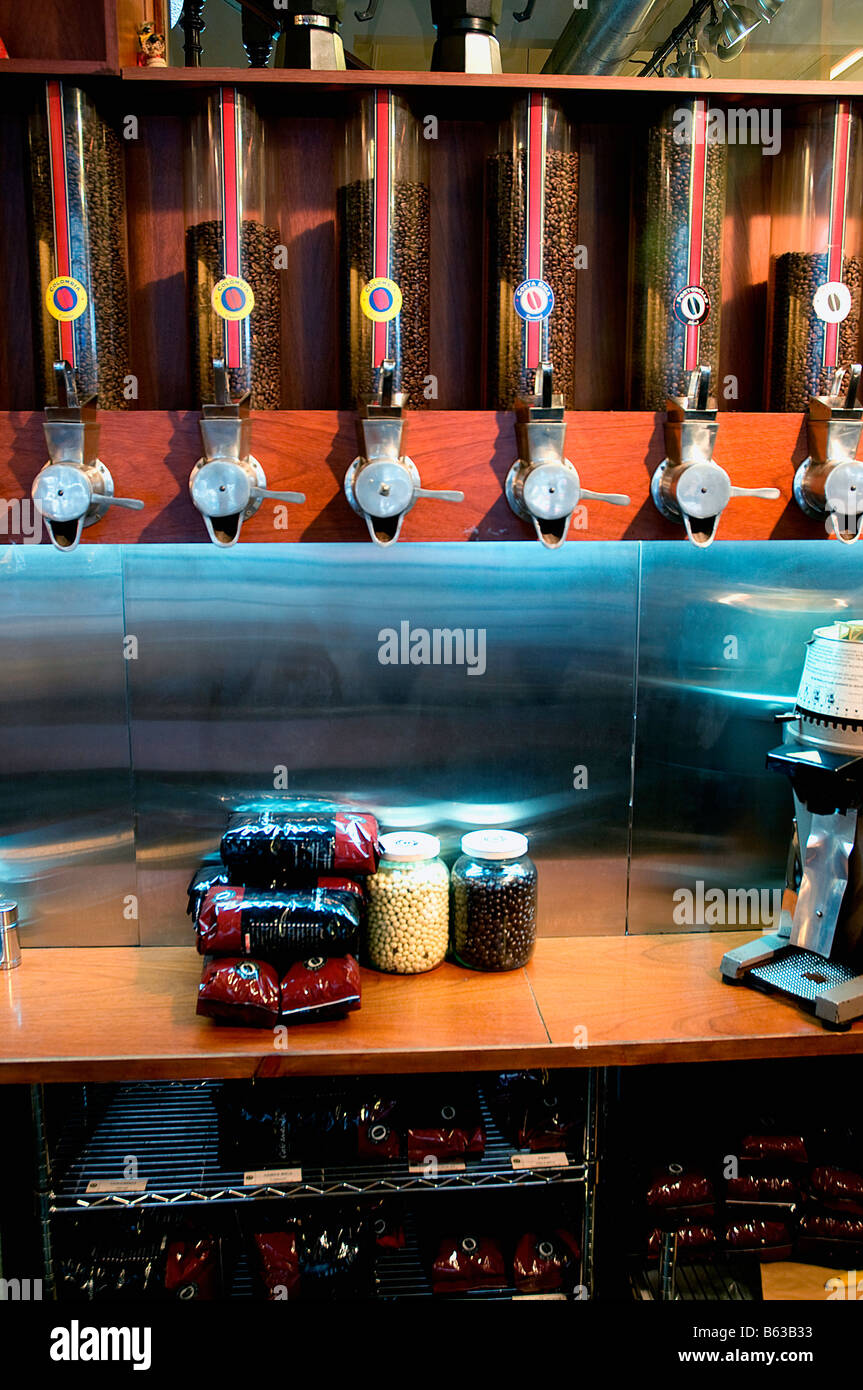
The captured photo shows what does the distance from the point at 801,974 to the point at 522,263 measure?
1.22 meters

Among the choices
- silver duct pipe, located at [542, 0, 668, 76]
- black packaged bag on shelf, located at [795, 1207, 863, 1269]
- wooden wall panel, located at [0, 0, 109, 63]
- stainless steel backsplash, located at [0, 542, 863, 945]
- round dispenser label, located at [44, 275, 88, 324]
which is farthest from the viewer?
silver duct pipe, located at [542, 0, 668, 76]

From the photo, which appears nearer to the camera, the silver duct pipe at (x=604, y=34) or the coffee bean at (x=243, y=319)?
the coffee bean at (x=243, y=319)

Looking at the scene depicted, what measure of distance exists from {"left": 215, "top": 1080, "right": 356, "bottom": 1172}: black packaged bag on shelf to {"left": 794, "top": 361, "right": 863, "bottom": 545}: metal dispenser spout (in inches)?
47.1

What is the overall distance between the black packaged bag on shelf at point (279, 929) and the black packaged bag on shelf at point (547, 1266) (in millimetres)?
586

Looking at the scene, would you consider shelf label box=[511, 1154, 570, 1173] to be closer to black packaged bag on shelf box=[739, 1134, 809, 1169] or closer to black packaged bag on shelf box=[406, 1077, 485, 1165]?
black packaged bag on shelf box=[406, 1077, 485, 1165]

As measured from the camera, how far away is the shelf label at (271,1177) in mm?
1576

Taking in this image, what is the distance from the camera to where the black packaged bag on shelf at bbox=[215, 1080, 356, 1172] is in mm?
1613

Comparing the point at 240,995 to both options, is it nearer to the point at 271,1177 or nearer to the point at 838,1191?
the point at 271,1177

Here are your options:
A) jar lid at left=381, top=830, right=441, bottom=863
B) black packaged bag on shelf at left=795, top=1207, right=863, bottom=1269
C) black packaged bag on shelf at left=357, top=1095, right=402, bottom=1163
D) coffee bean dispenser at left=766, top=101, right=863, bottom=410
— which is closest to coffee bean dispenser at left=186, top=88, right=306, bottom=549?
jar lid at left=381, top=830, right=441, bottom=863

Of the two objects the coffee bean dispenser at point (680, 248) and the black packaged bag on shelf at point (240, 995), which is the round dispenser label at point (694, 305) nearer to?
the coffee bean dispenser at point (680, 248)

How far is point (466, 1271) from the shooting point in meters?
1.65

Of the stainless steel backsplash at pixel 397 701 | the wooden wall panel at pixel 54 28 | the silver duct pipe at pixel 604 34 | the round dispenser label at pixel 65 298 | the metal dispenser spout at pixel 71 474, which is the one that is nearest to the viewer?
the metal dispenser spout at pixel 71 474

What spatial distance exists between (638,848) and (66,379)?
50.6 inches

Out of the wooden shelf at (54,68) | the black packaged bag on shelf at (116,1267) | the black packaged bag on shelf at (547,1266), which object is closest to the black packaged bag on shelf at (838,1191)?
the black packaged bag on shelf at (547,1266)
